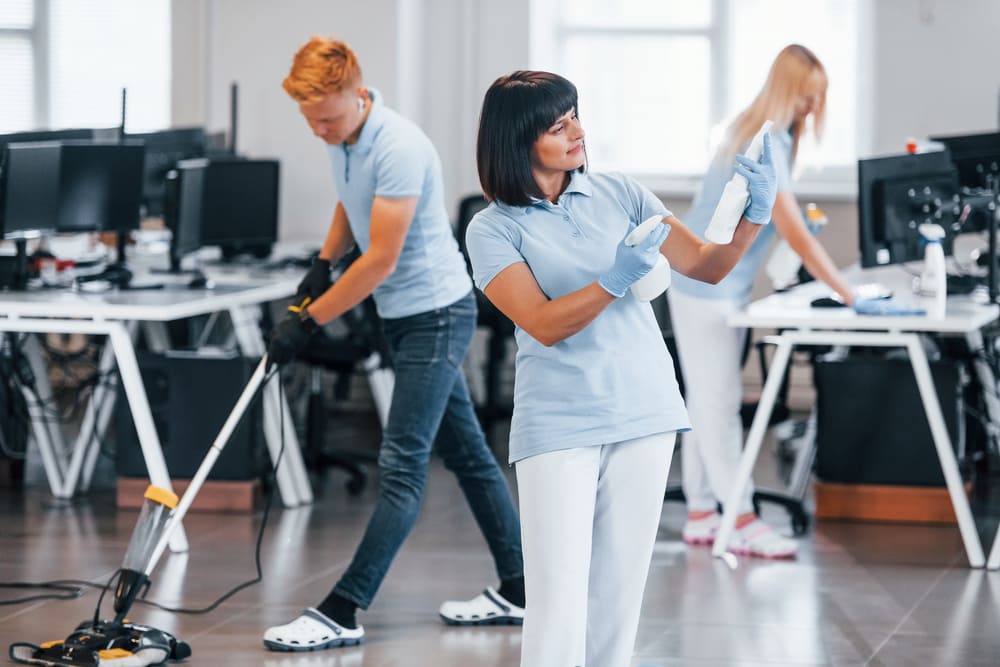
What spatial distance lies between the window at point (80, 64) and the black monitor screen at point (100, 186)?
2475mm

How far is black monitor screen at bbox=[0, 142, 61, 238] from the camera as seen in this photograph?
518cm

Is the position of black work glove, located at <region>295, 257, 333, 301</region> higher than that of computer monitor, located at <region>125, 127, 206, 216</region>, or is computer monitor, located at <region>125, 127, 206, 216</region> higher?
computer monitor, located at <region>125, 127, 206, 216</region>

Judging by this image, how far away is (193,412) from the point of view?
17.1 ft

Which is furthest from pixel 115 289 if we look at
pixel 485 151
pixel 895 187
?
pixel 485 151

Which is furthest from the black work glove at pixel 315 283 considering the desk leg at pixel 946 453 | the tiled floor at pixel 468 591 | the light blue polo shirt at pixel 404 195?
the desk leg at pixel 946 453

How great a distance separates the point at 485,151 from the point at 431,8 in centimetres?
509

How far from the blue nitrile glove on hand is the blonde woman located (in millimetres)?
2097

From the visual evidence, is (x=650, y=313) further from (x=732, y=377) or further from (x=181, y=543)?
(x=181, y=543)

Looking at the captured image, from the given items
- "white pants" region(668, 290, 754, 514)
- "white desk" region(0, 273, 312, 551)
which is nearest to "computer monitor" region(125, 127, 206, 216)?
"white desk" region(0, 273, 312, 551)

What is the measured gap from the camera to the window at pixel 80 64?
810 centimetres

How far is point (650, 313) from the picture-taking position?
99.0 inches

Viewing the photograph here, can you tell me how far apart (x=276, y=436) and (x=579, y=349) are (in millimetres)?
3171

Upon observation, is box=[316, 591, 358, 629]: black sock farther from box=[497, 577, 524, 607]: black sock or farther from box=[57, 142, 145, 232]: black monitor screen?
box=[57, 142, 145, 232]: black monitor screen

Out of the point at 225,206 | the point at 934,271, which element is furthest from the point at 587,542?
the point at 225,206
